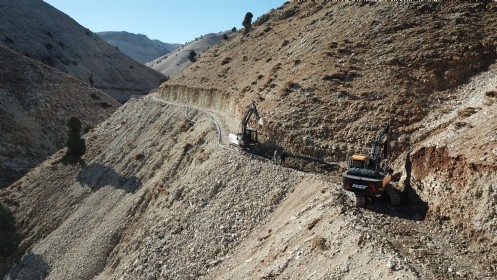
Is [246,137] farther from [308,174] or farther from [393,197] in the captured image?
[393,197]

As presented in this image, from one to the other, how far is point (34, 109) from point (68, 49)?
80463 millimetres

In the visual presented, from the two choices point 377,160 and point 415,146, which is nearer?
point 377,160

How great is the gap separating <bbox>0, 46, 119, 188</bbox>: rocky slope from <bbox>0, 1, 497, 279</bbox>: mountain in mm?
16263

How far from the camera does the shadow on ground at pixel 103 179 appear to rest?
43622mm

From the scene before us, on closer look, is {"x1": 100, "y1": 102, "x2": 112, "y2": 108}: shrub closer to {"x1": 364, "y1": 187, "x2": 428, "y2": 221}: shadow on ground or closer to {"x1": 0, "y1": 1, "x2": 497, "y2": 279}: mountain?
{"x1": 0, "y1": 1, "x2": 497, "y2": 279}: mountain

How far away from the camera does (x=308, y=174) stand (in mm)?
26516

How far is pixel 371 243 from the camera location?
55.1ft

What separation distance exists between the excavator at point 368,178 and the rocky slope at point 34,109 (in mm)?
64243

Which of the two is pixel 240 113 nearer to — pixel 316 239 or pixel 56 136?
pixel 316 239

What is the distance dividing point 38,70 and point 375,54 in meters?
89.7

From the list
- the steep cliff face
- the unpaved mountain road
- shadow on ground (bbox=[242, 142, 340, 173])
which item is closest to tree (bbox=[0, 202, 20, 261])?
the steep cliff face

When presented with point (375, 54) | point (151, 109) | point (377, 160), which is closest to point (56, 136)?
point (151, 109)

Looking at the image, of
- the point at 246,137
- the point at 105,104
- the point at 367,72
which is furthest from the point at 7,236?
the point at 105,104

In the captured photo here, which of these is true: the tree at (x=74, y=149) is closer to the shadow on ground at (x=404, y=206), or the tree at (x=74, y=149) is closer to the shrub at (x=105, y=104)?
the shrub at (x=105, y=104)
